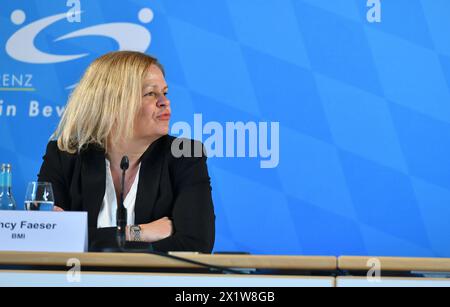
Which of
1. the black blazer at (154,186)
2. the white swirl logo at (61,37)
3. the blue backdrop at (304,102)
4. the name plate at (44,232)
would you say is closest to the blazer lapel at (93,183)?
the black blazer at (154,186)

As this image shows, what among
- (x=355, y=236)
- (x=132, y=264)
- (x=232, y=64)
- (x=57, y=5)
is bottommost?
(x=132, y=264)

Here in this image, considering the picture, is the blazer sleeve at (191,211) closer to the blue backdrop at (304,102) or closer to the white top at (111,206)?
the white top at (111,206)

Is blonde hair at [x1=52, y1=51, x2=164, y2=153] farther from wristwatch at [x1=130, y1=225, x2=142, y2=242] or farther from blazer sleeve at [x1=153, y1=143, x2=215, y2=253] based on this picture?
wristwatch at [x1=130, y1=225, x2=142, y2=242]

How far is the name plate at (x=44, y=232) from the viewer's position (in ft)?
6.61

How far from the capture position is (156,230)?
271 cm

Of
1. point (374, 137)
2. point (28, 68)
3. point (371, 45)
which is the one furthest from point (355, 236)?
point (28, 68)

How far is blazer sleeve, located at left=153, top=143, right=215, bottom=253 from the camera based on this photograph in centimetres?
269

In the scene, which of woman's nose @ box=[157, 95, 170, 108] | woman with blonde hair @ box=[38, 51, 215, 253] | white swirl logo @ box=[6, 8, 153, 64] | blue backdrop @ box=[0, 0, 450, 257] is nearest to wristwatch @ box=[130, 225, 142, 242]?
woman with blonde hair @ box=[38, 51, 215, 253]

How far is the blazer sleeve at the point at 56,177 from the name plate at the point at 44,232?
0.83m

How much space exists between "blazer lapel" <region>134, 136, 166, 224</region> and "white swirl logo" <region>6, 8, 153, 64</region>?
1329 mm

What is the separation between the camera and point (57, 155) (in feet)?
9.84

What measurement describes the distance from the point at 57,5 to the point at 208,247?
2077 mm

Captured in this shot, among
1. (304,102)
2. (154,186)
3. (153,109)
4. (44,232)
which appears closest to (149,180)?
(154,186)

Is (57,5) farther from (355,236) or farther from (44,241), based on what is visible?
(44,241)
